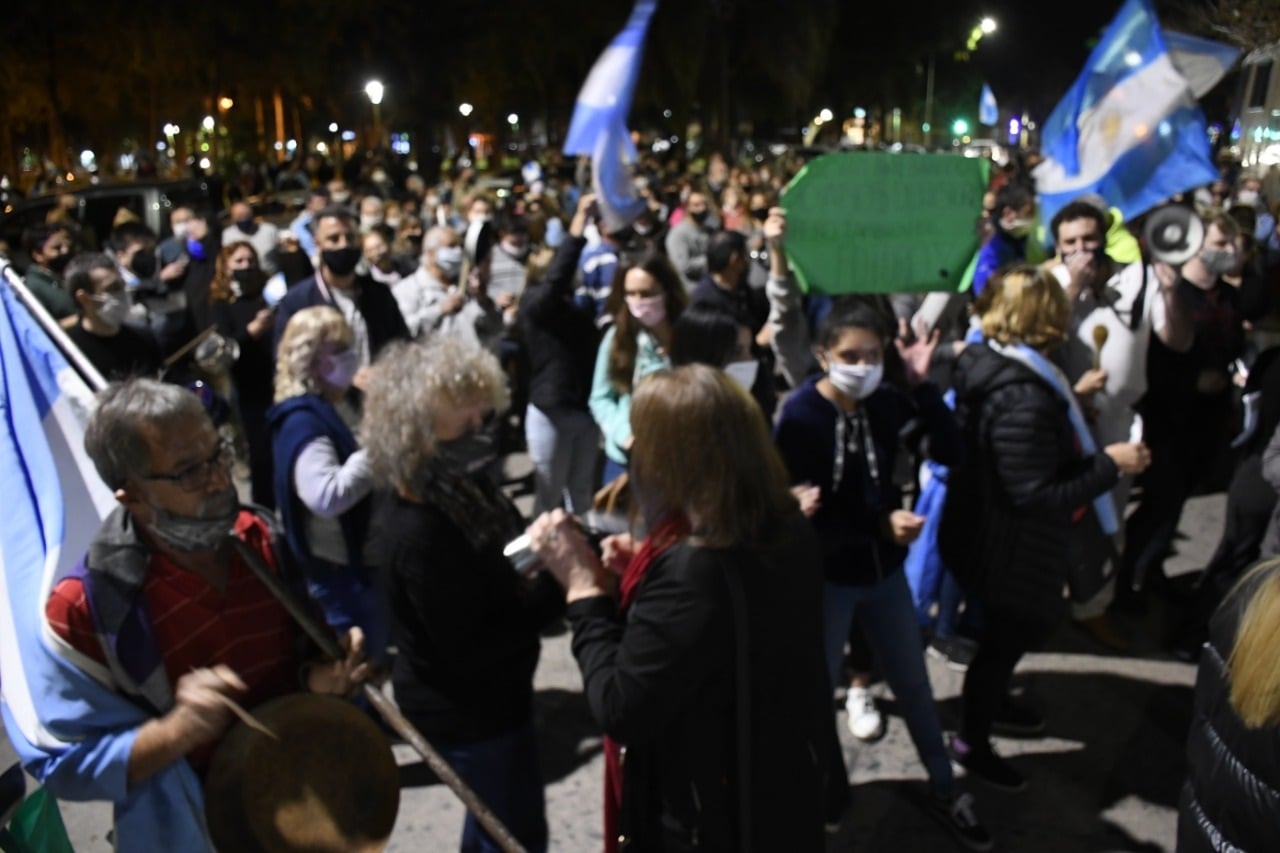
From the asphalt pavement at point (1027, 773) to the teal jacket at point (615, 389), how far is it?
1.14 meters

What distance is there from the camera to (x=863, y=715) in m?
4.33

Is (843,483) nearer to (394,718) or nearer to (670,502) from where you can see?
(670,502)

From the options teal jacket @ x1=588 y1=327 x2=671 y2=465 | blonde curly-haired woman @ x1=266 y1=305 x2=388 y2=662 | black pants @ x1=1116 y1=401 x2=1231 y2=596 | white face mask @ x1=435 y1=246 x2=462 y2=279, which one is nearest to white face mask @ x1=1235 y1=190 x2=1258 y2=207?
black pants @ x1=1116 y1=401 x2=1231 y2=596

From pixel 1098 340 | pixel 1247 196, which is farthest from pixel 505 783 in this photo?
pixel 1247 196

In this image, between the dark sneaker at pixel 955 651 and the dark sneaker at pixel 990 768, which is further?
the dark sneaker at pixel 955 651

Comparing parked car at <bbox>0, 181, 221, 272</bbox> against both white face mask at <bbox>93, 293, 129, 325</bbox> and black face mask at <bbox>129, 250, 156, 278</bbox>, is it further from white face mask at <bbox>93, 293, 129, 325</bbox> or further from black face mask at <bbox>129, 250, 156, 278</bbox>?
white face mask at <bbox>93, 293, 129, 325</bbox>

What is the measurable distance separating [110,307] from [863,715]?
12.9ft

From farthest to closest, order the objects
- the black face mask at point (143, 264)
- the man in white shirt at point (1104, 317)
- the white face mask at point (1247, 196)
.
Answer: the white face mask at point (1247, 196) < the black face mask at point (143, 264) < the man in white shirt at point (1104, 317)

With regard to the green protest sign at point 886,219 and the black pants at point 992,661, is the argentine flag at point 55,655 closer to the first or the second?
the black pants at point 992,661

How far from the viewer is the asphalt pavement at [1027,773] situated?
3.74 metres

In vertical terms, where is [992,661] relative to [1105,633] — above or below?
above

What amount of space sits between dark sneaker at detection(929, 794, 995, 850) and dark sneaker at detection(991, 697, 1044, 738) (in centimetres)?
66

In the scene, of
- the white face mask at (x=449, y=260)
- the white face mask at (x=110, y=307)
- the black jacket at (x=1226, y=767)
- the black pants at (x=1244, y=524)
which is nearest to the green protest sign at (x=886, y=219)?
the black pants at (x=1244, y=524)

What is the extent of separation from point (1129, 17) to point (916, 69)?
38150 millimetres
